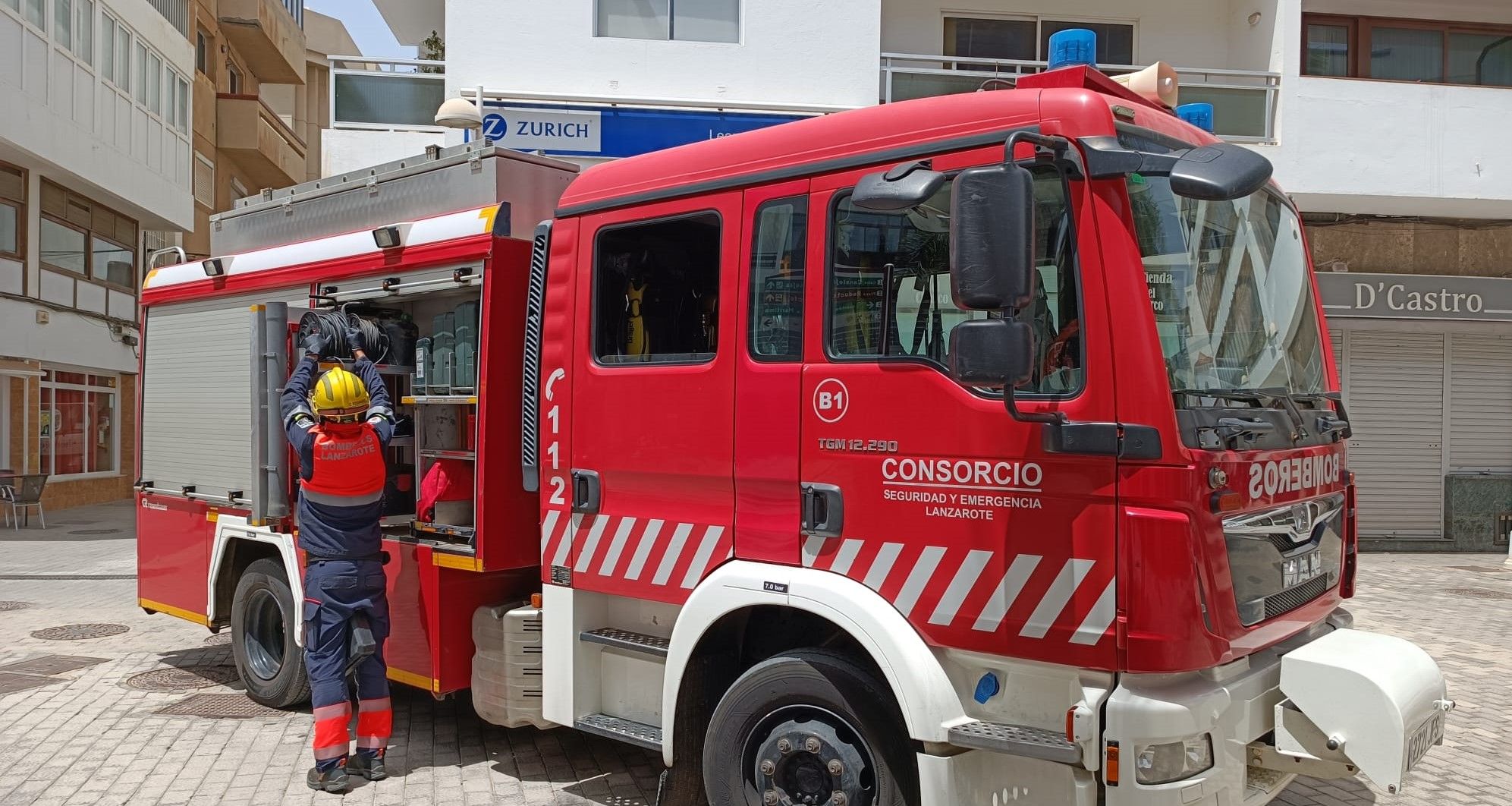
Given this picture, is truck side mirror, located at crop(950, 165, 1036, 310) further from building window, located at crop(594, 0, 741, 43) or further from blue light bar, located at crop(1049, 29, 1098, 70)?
building window, located at crop(594, 0, 741, 43)

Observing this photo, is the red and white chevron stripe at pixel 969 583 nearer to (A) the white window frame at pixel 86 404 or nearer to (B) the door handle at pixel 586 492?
(B) the door handle at pixel 586 492

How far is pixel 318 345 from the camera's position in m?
5.64

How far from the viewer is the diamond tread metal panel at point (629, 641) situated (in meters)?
4.59

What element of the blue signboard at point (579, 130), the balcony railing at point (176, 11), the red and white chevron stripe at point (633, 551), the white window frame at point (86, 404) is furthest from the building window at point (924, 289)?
the balcony railing at point (176, 11)

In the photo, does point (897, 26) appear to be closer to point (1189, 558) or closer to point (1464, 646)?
point (1464, 646)

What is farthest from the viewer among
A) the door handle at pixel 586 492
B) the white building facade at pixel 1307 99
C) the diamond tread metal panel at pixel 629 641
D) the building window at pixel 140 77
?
the building window at pixel 140 77

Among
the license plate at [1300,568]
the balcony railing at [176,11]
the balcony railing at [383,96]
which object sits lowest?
the license plate at [1300,568]

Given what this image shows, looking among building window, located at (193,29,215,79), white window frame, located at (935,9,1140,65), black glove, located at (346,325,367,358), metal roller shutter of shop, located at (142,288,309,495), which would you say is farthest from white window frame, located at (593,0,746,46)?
building window, located at (193,29,215,79)

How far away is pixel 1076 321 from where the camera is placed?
350 centimetres

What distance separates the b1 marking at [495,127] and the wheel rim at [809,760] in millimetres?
8520

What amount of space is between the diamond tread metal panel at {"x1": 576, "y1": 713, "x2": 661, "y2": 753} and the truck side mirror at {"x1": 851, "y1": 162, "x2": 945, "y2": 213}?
7.32 feet

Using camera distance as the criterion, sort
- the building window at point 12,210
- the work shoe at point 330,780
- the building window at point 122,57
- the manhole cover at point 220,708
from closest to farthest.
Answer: the work shoe at point 330,780, the manhole cover at point 220,708, the building window at point 12,210, the building window at point 122,57

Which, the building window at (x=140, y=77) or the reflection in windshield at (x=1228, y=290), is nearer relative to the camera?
the reflection in windshield at (x=1228, y=290)

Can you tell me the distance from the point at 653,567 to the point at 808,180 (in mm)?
1592
